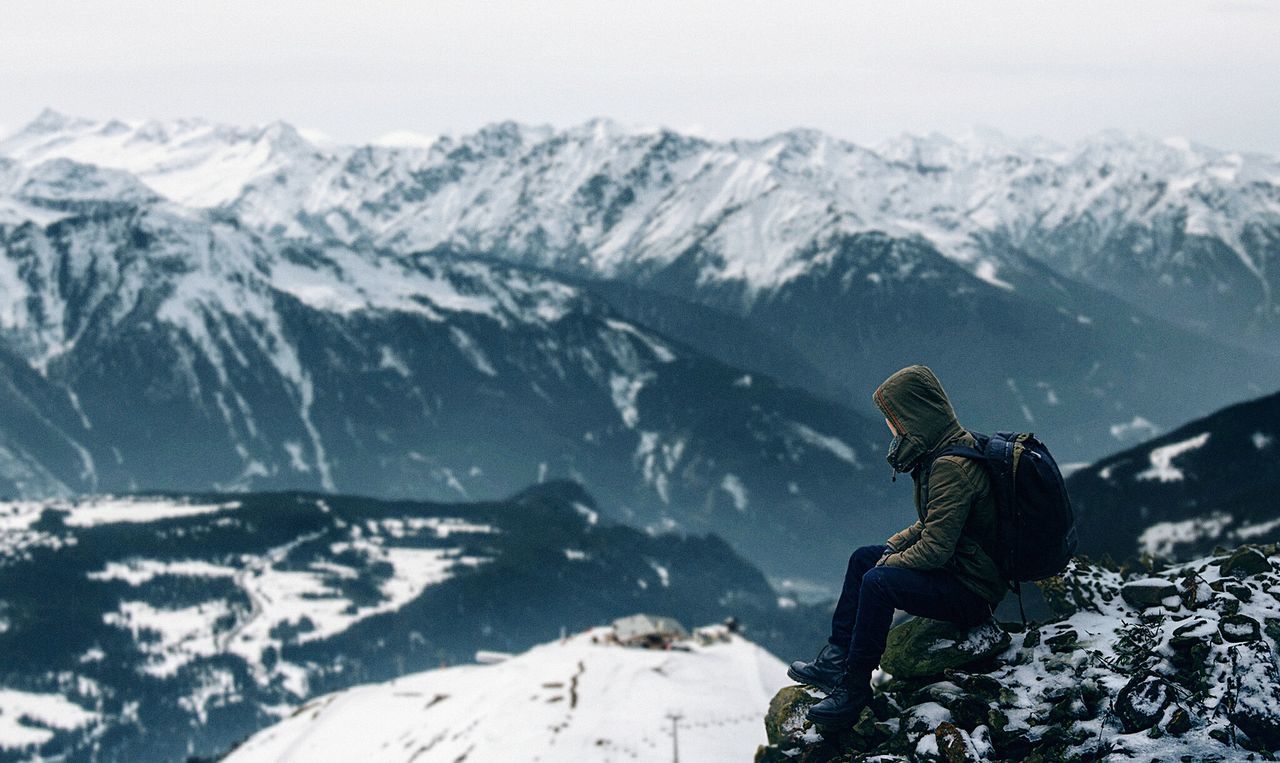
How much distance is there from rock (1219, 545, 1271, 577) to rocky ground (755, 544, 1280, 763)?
0.09 feet

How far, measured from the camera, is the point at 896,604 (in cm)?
2392

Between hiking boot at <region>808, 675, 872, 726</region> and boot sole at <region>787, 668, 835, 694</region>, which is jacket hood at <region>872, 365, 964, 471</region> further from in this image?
boot sole at <region>787, 668, 835, 694</region>

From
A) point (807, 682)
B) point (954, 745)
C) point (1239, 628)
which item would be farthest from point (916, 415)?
point (1239, 628)

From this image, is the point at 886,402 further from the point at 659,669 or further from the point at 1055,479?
the point at 659,669

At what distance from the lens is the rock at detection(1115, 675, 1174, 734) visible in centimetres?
2220

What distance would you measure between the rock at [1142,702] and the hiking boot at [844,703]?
4.73 meters

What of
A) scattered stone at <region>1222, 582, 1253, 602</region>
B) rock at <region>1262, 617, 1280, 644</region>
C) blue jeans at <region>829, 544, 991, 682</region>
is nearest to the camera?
rock at <region>1262, 617, 1280, 644</region>

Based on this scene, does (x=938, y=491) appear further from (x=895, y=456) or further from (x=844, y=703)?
(x=844, y=703)

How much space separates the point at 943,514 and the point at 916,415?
7.03ft

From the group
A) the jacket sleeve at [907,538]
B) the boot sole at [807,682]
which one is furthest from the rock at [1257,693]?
the boot sole at [807,682]

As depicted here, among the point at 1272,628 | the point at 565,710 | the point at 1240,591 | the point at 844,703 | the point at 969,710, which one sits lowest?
the point at 565,710

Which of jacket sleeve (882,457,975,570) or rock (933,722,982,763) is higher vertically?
jacket sleeve (882,457,975,570)

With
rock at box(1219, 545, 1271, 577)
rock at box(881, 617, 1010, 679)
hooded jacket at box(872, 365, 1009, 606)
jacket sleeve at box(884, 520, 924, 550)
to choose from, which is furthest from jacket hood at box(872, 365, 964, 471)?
rock at box(1219, 545, 1271, 577)

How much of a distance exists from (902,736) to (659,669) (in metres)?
50.7
